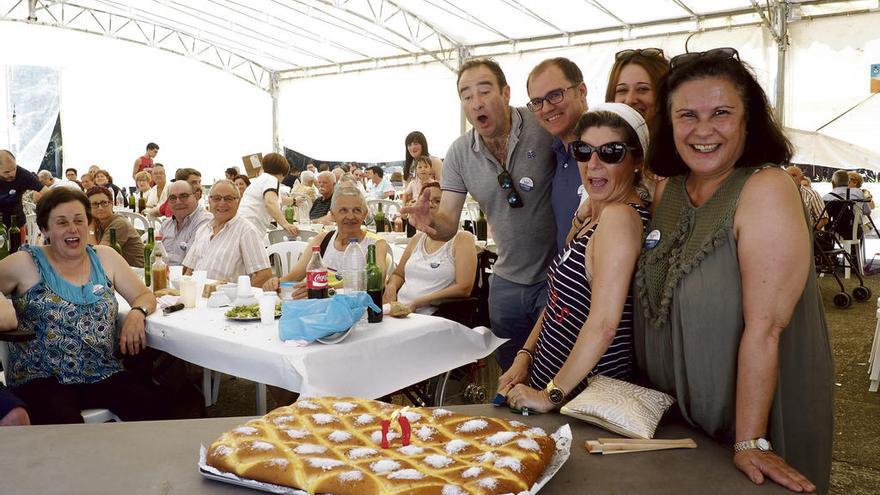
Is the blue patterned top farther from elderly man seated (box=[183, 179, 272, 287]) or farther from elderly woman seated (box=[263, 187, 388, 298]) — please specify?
elderly man seated (box=[183, 179, 272, 287])

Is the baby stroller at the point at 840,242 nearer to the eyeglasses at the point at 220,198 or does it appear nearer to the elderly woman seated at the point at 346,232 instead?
the elderly woman seated at the point at 346,232

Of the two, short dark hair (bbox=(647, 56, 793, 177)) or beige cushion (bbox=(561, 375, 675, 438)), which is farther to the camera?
short dark hair (bbox=(647, 56, 793, 177))

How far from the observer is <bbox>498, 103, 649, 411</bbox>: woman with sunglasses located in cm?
155

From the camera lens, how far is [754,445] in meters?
1.27

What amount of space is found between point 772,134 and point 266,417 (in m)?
1.18

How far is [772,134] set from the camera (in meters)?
1.50

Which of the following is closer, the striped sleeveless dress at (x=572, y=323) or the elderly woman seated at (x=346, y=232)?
the striped sleeveless dress at (x=572, y=323)

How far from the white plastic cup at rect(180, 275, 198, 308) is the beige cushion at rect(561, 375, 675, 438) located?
230cm

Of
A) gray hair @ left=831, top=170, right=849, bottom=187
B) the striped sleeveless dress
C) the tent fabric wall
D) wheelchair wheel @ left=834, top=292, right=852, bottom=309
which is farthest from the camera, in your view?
the tent fabric wall

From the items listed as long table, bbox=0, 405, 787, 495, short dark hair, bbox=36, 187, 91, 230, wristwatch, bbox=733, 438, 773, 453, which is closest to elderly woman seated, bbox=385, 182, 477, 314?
short dark hair, bbox=36, 187, 91, 230

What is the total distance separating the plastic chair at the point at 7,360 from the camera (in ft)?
9.02

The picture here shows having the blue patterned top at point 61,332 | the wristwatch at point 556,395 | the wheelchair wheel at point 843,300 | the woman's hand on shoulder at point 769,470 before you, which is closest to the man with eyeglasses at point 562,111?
the wristwatch at point 556,395

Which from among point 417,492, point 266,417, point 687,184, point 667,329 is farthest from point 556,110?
point 417,492

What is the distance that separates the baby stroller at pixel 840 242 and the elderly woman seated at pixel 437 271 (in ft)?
15.7
